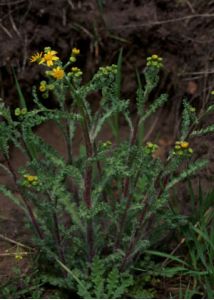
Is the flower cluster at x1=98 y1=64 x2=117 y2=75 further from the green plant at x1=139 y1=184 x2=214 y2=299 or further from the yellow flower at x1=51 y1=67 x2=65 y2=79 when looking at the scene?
the green plant at x1=139 y1=184 x2=214 y2=299

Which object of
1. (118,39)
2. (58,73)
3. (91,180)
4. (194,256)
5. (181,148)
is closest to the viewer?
(58,73)

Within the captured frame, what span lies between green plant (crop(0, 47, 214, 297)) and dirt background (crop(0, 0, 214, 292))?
3.24 ft

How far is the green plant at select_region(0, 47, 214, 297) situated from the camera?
2449 mm

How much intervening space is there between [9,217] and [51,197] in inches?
36.9

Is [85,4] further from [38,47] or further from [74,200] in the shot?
[74,200]

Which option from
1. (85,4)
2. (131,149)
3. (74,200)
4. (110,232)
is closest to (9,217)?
(74,200)

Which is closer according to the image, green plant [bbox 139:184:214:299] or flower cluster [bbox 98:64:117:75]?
flower cluster [bbox 98:64:117:75]

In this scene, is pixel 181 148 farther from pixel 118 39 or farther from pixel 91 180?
pixel 118 39

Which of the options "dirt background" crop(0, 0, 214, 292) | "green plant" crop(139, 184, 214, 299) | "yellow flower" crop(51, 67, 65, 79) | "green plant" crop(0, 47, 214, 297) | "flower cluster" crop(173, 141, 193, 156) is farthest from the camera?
"dirt background" crop(0, 0, 214, 292)

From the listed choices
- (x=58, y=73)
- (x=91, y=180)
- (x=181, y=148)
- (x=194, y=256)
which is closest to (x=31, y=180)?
(x=91, y=180)

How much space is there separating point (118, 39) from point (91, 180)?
1.71 metres

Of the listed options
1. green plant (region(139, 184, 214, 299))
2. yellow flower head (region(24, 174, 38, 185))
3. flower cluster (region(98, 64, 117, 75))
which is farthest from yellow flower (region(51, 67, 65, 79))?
green plant (region(139, 184, 214, 299))

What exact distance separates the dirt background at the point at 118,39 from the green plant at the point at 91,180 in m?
0.99

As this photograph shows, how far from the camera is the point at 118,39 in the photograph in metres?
3.99
